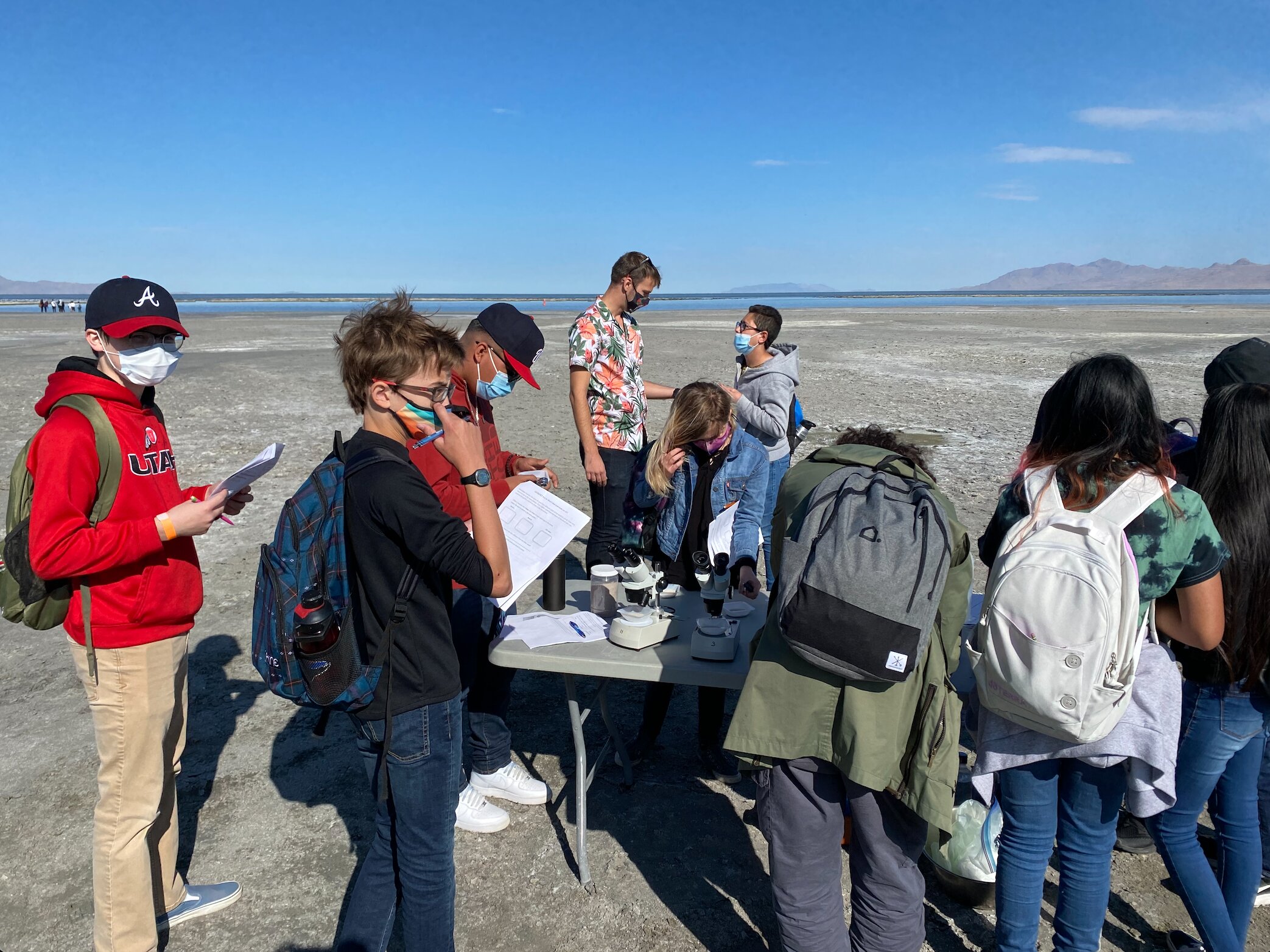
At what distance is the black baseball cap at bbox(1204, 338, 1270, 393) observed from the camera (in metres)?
2.82

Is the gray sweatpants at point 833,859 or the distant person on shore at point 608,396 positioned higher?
the distant person on shore at point 608,396

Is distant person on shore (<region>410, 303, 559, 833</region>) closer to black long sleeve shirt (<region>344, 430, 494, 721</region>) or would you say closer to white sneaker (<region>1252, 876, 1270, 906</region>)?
black long sleeve shirt (<region>344, 430, 494, 721</region>)

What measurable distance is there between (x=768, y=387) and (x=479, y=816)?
340cm

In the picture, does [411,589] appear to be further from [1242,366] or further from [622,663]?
[1242,366]

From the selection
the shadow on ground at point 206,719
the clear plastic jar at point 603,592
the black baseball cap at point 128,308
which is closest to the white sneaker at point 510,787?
the clear plastic jar at point 603,592

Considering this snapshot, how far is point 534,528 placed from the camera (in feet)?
10.0

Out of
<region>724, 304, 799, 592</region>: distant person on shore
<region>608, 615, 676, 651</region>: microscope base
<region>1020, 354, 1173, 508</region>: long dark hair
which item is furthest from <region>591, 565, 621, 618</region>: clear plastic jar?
<region>724, 304, 799, 592</region>: distant person on shore

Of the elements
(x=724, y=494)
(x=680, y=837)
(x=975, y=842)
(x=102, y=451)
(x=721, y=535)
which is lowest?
(x=680, y=837)

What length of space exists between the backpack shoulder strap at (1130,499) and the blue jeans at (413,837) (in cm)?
187

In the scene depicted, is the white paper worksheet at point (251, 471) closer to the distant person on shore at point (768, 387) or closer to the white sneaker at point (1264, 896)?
the distant person on shore at point (768, 387)

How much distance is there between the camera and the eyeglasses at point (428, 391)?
2.30 m

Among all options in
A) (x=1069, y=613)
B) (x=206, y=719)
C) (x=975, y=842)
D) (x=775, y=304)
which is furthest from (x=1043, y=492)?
(x=775, y=304)

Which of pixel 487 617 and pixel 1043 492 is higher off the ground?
pixel 1043 492

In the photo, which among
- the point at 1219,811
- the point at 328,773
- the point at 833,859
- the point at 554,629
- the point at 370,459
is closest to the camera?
the point at 370,459
